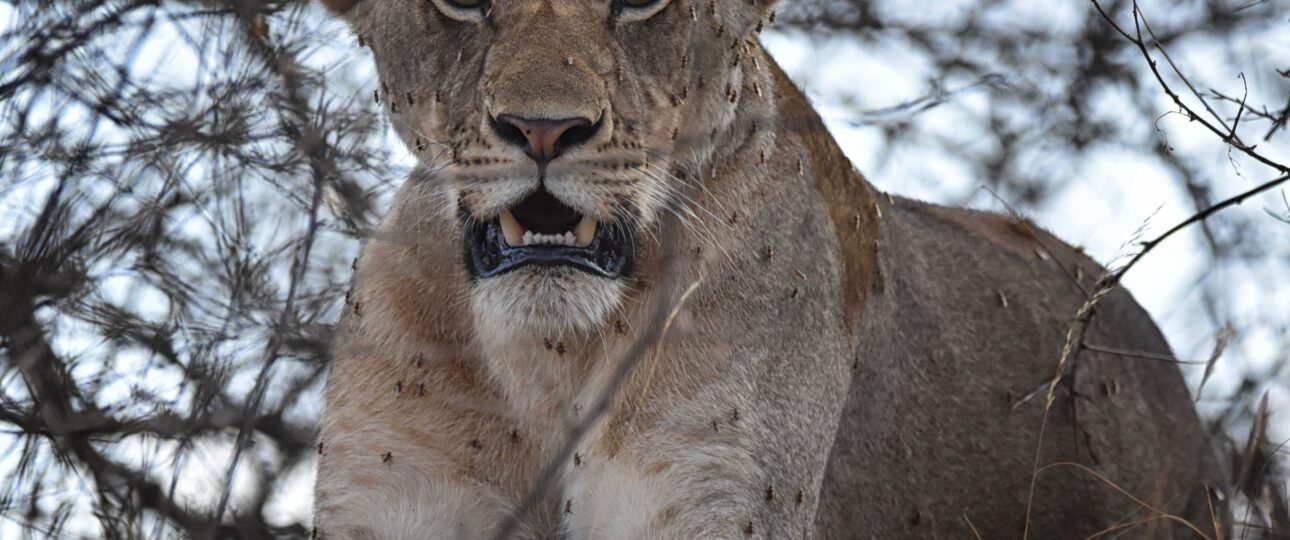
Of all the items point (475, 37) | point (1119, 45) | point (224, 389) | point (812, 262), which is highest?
point (1119, 45)

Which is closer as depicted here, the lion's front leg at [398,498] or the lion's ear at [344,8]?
the lion's front leg at [398,498]

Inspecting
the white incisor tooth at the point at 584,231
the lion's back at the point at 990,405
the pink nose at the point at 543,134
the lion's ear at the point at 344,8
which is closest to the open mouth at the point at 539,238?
the white incisor tooth at the point at 584,231

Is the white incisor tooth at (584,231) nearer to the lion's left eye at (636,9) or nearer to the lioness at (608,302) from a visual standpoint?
the lioness at (608,302)

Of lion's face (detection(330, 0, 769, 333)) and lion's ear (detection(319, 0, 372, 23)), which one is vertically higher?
lion's ear (detection(319, 0, 372, 23))

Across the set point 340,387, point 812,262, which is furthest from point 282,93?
point 812,262

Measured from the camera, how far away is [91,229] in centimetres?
426

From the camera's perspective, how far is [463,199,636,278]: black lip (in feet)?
12.5

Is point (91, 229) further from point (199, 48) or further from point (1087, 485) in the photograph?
point (1087, 485)

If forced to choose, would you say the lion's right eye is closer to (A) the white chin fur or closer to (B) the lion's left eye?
(B) the lion's left eye

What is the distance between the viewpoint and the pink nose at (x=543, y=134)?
3627mm

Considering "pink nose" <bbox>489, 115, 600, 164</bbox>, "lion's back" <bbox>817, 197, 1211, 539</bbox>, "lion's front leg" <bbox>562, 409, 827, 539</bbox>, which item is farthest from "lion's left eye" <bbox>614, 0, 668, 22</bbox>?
"lion's back" <bbox>817, 197, 1211, 539</bbox>

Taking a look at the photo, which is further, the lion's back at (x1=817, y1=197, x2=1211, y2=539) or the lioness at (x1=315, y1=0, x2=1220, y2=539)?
the lion's back at (x1=817, y1=197, x2=1211, y2=539)

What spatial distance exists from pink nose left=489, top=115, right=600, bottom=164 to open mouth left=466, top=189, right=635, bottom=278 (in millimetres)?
127

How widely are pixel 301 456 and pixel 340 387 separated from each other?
56cm
